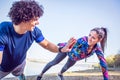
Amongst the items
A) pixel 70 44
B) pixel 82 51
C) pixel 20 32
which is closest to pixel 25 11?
pixel 20 32

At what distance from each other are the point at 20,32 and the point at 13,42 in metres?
0.04

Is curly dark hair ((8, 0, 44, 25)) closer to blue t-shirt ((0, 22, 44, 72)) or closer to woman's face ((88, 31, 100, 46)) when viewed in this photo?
blue t-shirt ((0, 22, 44, 72))

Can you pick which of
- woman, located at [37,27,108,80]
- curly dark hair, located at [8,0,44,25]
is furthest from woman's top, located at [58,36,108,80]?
curly dark hair, located at [8,0,44,25]

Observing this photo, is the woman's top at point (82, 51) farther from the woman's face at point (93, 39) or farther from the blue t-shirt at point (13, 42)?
the blue t-shirt at point (13, 42)

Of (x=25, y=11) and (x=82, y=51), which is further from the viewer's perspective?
(x=82, y=51)

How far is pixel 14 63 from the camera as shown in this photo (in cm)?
87

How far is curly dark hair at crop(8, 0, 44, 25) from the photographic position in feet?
2.34

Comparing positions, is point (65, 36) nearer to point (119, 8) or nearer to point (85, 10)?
point (85, 10)

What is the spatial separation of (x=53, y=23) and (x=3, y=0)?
0.34 meters

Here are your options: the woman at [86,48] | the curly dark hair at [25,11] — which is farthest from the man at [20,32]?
the woman at [86,48]

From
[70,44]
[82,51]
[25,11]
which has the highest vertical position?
[25,11]

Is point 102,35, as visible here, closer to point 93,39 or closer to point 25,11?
point 93,39

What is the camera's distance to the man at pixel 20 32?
719 millimetres

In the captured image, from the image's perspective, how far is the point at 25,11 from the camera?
0.72 meters
